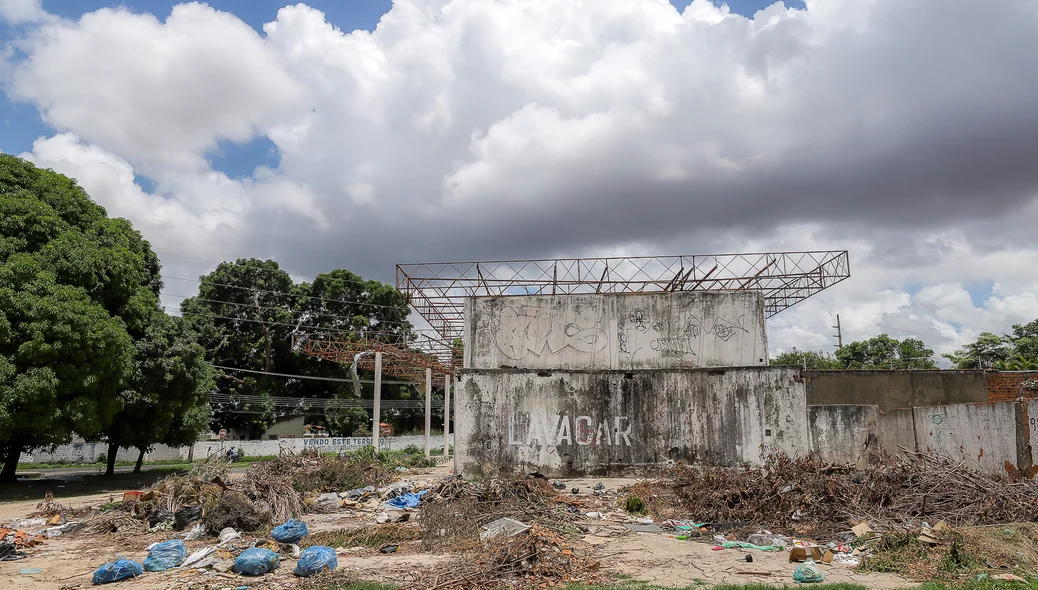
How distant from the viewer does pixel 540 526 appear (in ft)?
30.1

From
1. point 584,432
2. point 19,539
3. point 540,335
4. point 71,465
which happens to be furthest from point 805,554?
point 71,465

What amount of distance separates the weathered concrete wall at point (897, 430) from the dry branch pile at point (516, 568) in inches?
454

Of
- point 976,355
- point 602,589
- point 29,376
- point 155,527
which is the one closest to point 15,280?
point 29,376

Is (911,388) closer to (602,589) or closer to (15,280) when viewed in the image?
(602,589)

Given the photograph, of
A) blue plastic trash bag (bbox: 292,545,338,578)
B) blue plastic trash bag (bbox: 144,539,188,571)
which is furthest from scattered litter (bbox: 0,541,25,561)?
blue plastic trash bag (bbox: 292,545,338,578)

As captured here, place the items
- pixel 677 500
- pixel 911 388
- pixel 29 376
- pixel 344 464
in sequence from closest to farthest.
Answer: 1. pixel 677 500
2. pixel 29 376
3. pixel 344 464
4. pixel 911 388

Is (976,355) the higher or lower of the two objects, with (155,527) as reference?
Answer: higher

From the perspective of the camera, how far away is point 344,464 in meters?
16.0

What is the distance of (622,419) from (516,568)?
10.1m

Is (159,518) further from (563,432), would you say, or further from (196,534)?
(563,432)

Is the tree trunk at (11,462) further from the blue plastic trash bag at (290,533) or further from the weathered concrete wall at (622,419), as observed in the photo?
the blue plastic trash bag at (290,533)

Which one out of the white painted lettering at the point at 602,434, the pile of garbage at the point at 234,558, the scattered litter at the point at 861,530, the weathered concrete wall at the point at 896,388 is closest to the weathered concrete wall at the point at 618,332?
the white painted lettering at the point at 602,434

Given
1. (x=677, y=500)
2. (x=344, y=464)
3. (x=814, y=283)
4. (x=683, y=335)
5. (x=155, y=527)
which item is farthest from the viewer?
(x=814, y=283)

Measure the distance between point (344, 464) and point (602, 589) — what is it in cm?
→ 1091
